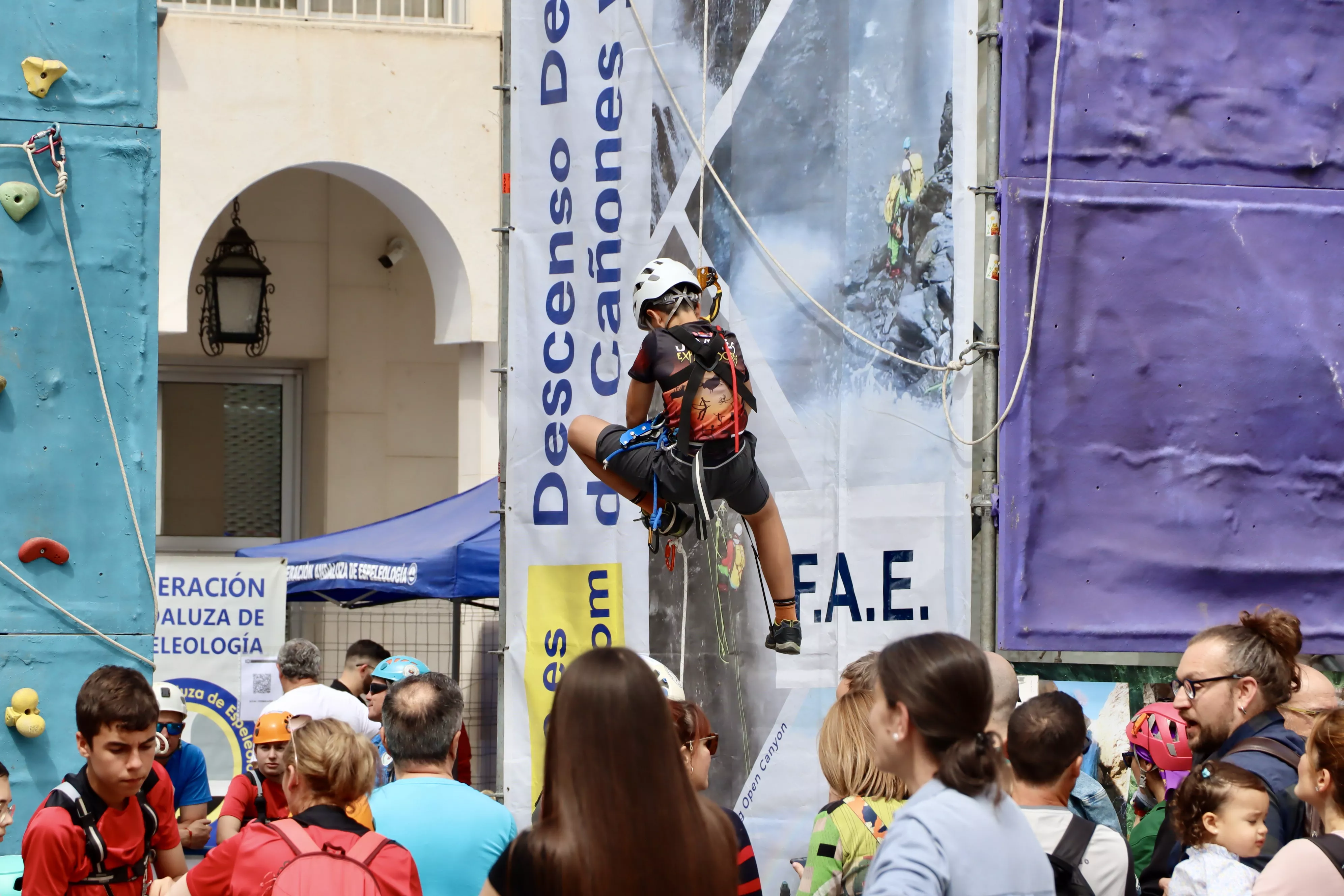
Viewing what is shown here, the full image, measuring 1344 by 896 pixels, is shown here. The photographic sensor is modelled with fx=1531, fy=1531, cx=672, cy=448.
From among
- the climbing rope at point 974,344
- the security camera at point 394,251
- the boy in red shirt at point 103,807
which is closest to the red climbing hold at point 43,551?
the boy in red shirt at point 103,807

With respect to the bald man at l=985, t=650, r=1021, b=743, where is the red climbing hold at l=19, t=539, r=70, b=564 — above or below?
above

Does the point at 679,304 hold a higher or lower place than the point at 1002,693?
higher

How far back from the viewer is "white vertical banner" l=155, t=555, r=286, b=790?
1256cm

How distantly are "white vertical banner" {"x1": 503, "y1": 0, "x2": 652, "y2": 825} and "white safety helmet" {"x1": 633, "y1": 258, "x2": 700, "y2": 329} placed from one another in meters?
1.70

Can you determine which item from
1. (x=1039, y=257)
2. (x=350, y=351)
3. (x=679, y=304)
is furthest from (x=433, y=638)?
(x=1039, y=257)

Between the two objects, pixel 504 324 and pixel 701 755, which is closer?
pixel 701 755

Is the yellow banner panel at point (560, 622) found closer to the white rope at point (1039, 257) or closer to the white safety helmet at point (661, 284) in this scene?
the white safety helmet at point (661, 284)

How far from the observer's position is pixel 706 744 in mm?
5117

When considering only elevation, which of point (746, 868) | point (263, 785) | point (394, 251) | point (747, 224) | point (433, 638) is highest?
point (394, 251)

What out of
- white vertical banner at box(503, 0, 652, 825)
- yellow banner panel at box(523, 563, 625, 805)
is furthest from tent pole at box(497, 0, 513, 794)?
yellow banner panel at box(523, 563, 625, 805)

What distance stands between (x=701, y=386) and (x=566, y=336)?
2724mm

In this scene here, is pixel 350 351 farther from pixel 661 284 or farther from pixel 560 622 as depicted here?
pixel 661 284

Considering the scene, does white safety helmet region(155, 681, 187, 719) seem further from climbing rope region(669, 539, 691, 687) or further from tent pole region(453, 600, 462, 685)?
tent pole region(453, 600, 462, 685)

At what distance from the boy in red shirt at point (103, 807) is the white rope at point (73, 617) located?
3452 millimetres
